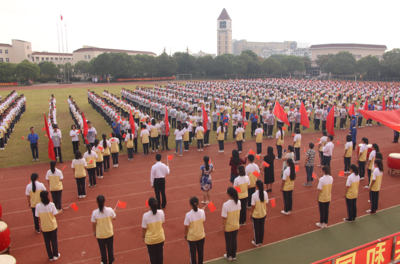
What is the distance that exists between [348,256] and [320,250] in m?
Result: 1.72

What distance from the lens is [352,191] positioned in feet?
22.6

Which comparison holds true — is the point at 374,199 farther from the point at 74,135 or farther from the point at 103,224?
the point at 74,135

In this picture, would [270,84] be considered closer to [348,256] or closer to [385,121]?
[385,121]

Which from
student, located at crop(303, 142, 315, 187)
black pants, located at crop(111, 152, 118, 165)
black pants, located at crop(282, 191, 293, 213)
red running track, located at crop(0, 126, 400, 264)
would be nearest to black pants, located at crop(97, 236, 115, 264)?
red running track, located at crop(0, 126, 400, 264)

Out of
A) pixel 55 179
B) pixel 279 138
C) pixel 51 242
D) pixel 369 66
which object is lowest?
pixel 51 242

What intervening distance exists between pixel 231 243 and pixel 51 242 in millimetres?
3719

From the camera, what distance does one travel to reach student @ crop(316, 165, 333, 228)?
663cm

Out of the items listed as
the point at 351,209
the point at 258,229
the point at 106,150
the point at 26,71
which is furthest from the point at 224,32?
the point at 258,229

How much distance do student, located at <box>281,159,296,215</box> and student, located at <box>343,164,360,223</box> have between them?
49.5 inches

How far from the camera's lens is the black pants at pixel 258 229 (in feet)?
19.7

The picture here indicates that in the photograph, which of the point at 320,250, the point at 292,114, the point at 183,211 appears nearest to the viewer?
the point at 320,250

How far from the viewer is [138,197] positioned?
8.96m

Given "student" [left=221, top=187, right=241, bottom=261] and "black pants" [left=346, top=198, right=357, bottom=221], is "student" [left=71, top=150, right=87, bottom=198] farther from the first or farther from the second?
"black pants" [left=346, top=198, right=357, bottom=221]

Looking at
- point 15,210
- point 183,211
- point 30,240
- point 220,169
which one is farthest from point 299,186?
point 15,210
